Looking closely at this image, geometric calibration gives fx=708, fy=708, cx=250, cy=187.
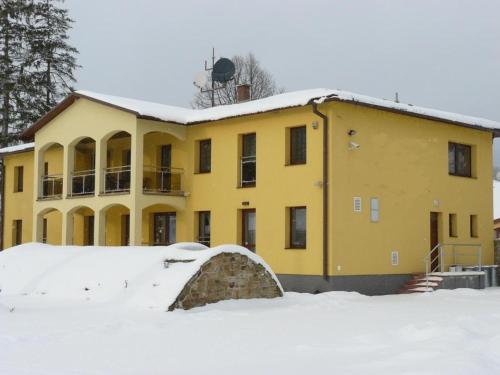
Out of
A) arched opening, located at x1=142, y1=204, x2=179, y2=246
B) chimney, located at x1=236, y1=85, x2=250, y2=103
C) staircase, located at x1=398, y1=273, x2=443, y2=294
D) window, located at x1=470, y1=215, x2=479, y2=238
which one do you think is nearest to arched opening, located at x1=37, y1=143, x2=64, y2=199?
arched opening, located at x1=142, y1=204, x2=179, y2=246

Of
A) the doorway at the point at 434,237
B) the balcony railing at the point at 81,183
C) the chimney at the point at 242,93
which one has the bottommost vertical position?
the doorway at the point at 434,237

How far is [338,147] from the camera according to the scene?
19828 mm

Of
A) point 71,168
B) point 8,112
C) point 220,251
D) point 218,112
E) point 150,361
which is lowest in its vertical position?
point 150,361

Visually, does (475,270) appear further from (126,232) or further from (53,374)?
(53,374)

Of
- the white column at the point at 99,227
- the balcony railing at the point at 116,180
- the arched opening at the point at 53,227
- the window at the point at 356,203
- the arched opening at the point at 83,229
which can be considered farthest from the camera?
the arched opening at the point at 53,227

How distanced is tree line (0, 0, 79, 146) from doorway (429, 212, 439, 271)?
26213 millimetres

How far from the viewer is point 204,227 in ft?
77.6

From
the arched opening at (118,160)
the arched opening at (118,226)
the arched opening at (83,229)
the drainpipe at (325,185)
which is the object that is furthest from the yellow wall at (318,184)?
the arched opening at (83,229)

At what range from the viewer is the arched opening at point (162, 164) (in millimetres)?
24312

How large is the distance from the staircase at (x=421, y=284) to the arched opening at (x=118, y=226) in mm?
10695

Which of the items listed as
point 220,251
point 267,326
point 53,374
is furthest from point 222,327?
point 53,374

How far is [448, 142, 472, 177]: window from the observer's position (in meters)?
23.9

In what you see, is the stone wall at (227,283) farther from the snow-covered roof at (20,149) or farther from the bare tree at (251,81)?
the bare tree at (251,81)

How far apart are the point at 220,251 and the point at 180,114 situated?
8992 millimetres
